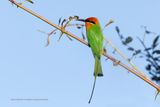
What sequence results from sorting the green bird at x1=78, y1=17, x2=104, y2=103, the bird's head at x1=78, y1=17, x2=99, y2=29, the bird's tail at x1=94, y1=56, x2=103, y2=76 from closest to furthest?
1. the bird's tail at x1=94, y1=56, x2=103, y2=76
2. the green bird at x1=78, y1=17, x2=104, y2=103
3. the bird's head at x1=78, y1=17, x2=99, y2=29

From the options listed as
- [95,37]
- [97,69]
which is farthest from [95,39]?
[97,69]

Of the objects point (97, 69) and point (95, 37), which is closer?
point (97, 69)

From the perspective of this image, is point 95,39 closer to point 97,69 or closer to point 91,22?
point 91,22

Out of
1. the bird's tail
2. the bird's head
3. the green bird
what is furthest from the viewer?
the bird's head

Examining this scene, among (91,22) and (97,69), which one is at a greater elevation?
(91,22)

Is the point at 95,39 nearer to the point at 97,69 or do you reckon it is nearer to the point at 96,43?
the point at 96,43

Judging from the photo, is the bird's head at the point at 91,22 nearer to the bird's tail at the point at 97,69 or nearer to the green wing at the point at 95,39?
the green wing at the point at 95,39

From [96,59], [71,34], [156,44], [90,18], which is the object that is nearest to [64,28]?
[71,34]

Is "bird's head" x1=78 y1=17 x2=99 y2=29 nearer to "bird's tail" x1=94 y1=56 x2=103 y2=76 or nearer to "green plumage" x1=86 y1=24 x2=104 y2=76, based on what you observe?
"green plumage" x1=86 y1=24 x2=104 y2=76

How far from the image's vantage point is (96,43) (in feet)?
4.05

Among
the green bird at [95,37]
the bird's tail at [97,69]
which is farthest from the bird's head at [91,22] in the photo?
the bird's tail at [97,69]

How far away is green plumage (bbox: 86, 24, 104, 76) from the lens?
965 millimetres

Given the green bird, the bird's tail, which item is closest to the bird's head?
the green bird

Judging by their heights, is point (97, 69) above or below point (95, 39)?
below
